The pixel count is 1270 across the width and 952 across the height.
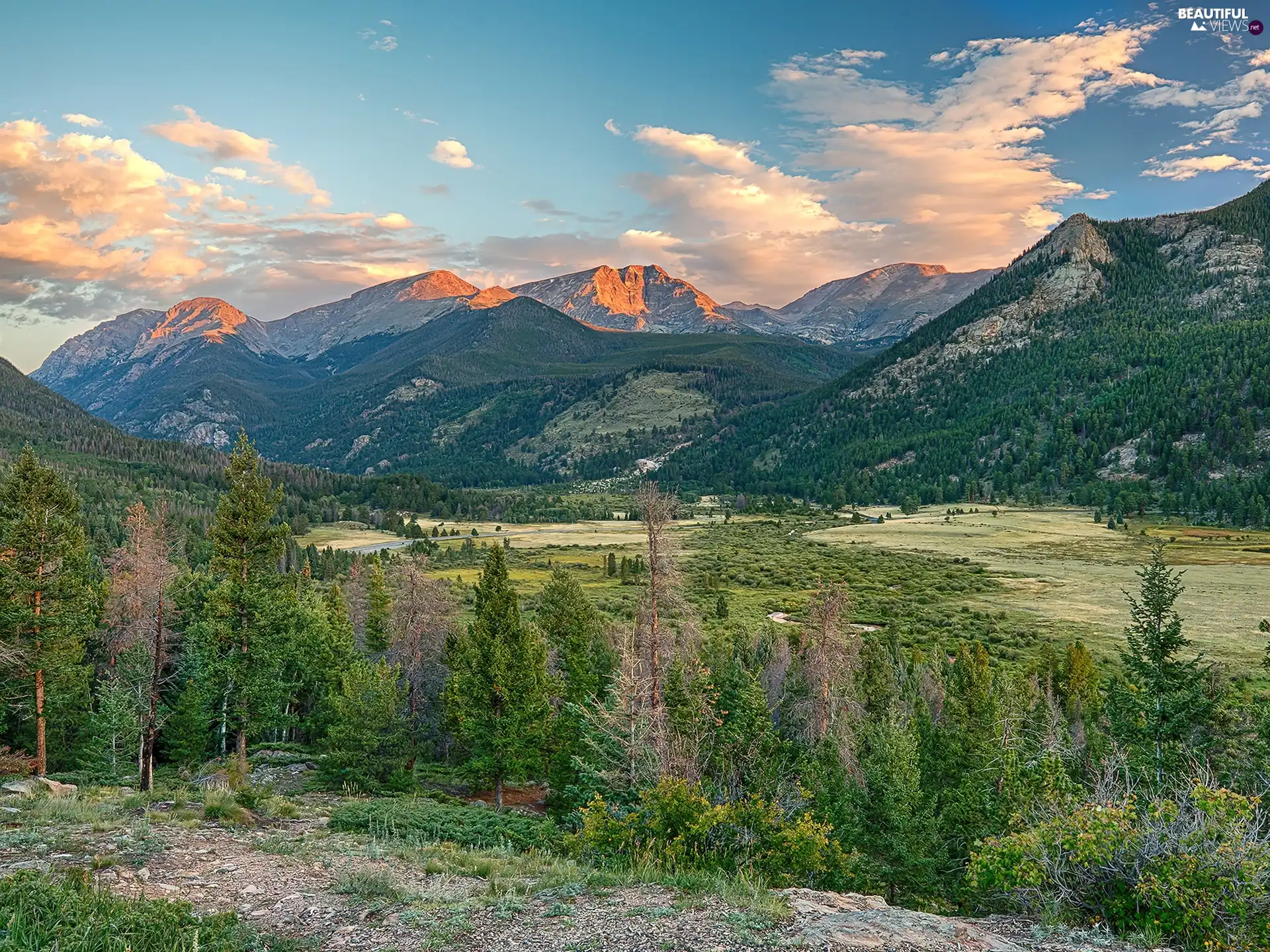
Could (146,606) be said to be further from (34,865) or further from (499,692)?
(34,865)

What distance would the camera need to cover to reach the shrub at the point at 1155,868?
34.2ft

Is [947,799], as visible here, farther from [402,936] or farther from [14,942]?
[14,942]

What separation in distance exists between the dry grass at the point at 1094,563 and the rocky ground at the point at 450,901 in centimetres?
5901

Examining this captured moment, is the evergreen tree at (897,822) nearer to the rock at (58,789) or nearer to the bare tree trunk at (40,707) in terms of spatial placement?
the rock at (58,789)

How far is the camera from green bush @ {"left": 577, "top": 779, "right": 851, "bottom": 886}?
55.5ft

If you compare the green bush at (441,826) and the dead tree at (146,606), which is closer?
the green bush at (441,826)

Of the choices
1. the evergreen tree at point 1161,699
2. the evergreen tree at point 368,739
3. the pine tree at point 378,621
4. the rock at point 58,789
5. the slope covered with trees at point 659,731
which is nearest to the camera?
the slope covered with trees at point 659,731

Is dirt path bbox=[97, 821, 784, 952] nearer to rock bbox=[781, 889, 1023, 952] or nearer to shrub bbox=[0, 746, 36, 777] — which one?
rock bbox=[781, 889, 1023, 952]

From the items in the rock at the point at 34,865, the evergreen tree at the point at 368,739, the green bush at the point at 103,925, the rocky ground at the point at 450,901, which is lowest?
the evergreen tree at the point at 368,739

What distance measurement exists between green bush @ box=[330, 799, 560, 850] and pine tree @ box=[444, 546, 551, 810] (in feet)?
17.9

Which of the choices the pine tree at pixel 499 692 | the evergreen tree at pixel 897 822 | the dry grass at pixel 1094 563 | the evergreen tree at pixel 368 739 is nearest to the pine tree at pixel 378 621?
the evergreen tree at pixel 368 739

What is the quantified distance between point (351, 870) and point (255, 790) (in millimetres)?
11191

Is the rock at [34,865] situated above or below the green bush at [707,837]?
above

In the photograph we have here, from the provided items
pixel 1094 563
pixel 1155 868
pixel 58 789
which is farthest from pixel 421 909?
pixel 1094 563
